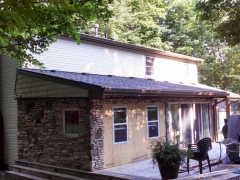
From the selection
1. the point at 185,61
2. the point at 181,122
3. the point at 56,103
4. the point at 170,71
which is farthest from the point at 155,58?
the point at 56,103

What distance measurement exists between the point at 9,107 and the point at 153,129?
560 centimetres

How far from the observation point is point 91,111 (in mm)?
8328

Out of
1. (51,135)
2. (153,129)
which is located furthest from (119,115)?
(51,135)

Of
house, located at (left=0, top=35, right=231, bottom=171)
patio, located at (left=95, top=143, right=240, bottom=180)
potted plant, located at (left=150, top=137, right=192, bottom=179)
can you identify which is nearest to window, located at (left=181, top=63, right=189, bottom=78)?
house, located at (left=0, top=35, right=231, bottom=171)

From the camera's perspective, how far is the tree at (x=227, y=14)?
1077 cm

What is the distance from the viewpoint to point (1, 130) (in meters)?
11.5

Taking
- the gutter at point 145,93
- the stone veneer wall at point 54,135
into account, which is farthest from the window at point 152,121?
the stone veneer wall at point 54,135

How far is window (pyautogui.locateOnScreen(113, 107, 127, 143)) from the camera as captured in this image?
359 inches

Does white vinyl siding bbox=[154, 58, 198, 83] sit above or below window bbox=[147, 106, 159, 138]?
above

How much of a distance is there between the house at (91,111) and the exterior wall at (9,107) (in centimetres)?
4

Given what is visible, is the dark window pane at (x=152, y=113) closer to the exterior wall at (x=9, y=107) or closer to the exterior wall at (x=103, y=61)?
the exterior wall at (x=103, y=61)

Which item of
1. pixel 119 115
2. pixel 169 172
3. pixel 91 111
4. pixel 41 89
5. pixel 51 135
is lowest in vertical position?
pixel 169 172

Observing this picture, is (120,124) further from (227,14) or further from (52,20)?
(227,14)

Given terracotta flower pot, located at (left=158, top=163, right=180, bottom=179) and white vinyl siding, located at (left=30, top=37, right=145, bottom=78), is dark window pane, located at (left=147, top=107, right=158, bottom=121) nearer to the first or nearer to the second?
white vinyl siding, located at (left=30, top=37, right=145, bottom=78)
